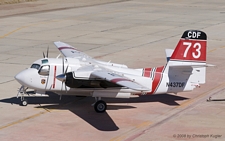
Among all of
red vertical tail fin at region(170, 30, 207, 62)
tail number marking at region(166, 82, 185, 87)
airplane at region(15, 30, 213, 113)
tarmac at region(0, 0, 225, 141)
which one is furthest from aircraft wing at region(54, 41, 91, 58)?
red vertical tail fin at region(170, 30, 207, 62)

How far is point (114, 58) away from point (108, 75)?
531 inches

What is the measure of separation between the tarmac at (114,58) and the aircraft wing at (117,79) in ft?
6.29

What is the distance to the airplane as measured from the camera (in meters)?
23.0

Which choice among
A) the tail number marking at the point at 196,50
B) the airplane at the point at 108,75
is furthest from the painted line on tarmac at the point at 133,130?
the tail number marking at the point at 196,50

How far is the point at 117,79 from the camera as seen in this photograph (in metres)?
21.5

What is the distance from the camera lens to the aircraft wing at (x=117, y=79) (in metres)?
20.6

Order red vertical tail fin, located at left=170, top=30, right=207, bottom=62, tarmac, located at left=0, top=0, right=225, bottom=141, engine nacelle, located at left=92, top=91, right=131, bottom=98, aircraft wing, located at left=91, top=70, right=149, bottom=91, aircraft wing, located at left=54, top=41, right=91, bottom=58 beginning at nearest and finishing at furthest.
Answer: aircraft wing, located at left=91, top=70, right=149, bottom=91 → tarmac, located at left=0, top=0, right=225, bottom=141 → engine nacelle, located at left=92, top=91, right=131, bottom=98 → red vertical tail fin, located at left=170, top=30, right=207, bottom=62 → aircraft wing, located at left=54, top=41, right=91, bottom=58

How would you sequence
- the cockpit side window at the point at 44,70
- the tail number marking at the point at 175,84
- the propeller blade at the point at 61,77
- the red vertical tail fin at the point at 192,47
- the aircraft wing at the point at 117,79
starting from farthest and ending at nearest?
the tail number marking at the point at 175,84 < the red vertical tail fin at the point at 192,47 < the cockpit side window at the point at 44,70 < the propeller blade at the point at 61,77 < the aircraft wing at the point at 117,79

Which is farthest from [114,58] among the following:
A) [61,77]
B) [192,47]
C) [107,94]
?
[61,77]

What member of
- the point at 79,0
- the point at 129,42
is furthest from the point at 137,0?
the point at 129,42

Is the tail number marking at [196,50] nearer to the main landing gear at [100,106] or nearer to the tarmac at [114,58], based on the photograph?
the tarmac at [114,58]

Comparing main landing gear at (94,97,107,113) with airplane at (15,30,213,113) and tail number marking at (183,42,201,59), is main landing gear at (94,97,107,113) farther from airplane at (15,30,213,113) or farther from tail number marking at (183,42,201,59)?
tail number marking at (183,42,201,59)

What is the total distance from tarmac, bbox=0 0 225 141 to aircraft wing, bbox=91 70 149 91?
1.92m

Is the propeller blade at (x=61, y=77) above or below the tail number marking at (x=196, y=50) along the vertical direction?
below
